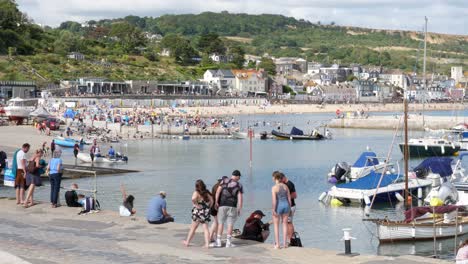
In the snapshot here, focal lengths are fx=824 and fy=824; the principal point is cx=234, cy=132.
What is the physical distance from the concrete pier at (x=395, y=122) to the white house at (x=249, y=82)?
7463 cm

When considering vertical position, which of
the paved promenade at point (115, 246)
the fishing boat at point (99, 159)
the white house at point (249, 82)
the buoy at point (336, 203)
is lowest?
the buoy at point (336, 203)

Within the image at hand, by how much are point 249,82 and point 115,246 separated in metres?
174

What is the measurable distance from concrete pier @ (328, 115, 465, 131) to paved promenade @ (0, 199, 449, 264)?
77680 millimetres

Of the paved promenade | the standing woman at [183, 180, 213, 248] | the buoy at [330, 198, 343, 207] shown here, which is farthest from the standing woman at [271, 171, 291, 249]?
the buoy at [330, 198, 343, 207]

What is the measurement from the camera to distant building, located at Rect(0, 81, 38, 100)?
411ft

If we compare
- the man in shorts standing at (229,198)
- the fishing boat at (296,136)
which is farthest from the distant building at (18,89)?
the man in shorts standing at (229,198)

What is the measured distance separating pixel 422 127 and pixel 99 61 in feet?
292

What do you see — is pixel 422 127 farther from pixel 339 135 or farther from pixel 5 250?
pixel 5 250

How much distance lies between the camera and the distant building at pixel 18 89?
125 meters

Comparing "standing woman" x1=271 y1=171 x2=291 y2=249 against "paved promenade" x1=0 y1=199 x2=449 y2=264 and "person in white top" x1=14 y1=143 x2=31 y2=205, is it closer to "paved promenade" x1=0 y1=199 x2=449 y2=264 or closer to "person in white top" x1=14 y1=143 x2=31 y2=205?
"paved promenade" x1=0 y1=199 x2=449 y2=264

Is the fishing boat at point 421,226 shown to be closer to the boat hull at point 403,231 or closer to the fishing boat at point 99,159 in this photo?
the boat hull at point 403,231

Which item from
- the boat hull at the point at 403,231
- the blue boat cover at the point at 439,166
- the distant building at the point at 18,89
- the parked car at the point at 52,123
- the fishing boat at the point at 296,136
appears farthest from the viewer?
the distant building at the point at 18,89

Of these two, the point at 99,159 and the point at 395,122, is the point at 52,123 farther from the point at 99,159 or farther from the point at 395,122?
the point at 395,122

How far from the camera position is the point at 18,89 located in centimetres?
12962
